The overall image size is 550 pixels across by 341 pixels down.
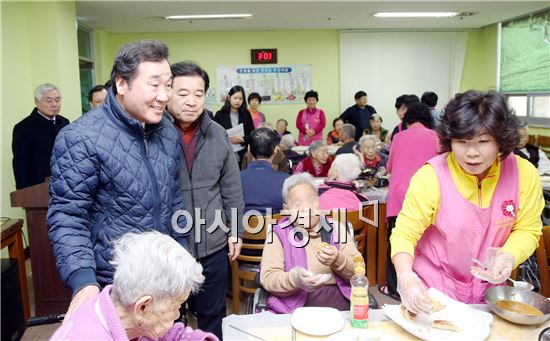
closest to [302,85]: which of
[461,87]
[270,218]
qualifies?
[461,87]

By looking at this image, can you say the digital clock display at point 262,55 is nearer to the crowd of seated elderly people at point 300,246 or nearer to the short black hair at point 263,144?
the crowd of seated elderly people at point 300,246

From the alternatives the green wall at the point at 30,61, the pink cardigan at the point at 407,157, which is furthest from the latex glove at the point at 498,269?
the green wall at the point at 30,61

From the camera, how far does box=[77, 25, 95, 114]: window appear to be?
700cm

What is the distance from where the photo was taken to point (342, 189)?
295cm

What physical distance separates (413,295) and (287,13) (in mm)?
5831

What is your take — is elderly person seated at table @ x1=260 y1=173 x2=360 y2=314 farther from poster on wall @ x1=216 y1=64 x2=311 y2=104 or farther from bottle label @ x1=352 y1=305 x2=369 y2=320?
poster on wall @ x1=216 y1=64 x2=311 y2=104

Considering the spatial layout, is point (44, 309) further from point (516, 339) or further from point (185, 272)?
point (516, 339)

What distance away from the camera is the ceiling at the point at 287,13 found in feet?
19.2

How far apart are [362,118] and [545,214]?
4.75 meters

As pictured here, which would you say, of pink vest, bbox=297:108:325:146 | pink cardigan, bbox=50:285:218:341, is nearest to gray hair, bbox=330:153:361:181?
pink cardigan, bbox=50:285:218:341

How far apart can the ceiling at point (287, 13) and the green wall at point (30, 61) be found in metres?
0.76

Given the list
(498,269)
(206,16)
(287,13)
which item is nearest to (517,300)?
(498,269)

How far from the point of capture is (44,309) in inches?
119

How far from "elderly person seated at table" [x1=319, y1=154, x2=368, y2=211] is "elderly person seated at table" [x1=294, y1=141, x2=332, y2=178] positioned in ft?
1.56
